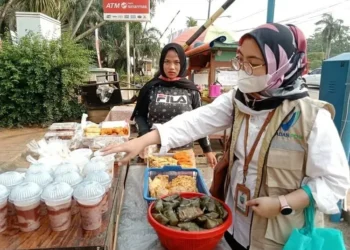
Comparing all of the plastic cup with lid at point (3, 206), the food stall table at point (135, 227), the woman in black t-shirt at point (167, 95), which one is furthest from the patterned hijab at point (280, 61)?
the woman in black t-shirt at point (167, 95)

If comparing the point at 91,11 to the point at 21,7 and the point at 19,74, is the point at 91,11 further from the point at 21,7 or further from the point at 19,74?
the point at 19,74

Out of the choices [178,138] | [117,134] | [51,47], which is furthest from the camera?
[51,47]

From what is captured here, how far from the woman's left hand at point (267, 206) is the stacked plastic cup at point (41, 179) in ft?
2.79

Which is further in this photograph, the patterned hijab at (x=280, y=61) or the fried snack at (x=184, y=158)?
the fried snack at (x=184, y=158)

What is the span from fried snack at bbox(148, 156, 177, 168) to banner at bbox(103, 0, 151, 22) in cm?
519

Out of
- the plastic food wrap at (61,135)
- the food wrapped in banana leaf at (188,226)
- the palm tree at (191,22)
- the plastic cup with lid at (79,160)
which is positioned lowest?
the food wrapped in banana leaf at (188,226)

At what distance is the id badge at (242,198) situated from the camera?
1157 millimetres

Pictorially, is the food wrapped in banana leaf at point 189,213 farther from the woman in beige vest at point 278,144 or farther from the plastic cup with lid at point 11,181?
the plastic cup with lid at point 11,181

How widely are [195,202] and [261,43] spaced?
0.69 meters

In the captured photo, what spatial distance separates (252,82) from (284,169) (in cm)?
36

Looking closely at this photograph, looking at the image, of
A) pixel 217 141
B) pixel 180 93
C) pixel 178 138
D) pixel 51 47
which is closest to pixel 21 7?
pixel 51 47

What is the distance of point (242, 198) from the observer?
1.19m

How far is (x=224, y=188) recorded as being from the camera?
1359 mm

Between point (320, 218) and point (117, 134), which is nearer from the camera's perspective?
point (320, 218)
